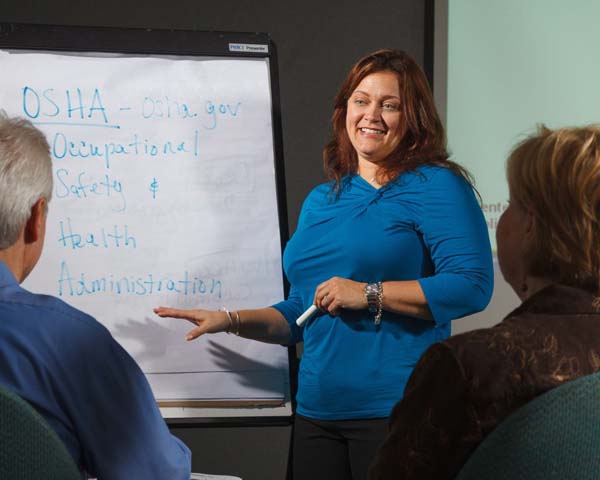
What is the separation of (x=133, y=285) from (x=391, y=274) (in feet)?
2.40

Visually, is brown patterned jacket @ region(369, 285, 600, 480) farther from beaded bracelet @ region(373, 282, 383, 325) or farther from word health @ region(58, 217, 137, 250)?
word health @ region(58, 217, 137, 250)

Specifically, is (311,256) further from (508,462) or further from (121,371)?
(508,462)

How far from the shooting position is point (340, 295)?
1.65m

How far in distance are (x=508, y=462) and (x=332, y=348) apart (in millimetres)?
907

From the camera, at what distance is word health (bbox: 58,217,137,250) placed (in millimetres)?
2027

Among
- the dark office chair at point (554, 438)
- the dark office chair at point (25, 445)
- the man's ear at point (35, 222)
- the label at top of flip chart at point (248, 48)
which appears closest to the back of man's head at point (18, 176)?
the man's ear at point (35, 222)

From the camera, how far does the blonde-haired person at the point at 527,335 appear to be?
886mm

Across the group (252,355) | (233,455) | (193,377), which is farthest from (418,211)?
(233,455)

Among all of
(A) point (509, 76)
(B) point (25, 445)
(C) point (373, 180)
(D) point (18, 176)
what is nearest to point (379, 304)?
(C) point (373, 180)

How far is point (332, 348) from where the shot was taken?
66.7 inches

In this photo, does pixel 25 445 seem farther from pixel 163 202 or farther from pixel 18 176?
pixel 163 202

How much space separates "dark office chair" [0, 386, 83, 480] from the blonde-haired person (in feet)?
1.36

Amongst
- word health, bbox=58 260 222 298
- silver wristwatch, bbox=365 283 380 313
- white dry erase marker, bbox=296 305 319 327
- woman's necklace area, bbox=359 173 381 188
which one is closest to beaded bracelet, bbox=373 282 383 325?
silver wristwatch, bbox=365 283 380 313

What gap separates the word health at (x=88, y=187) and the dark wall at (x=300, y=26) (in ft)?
2.99
